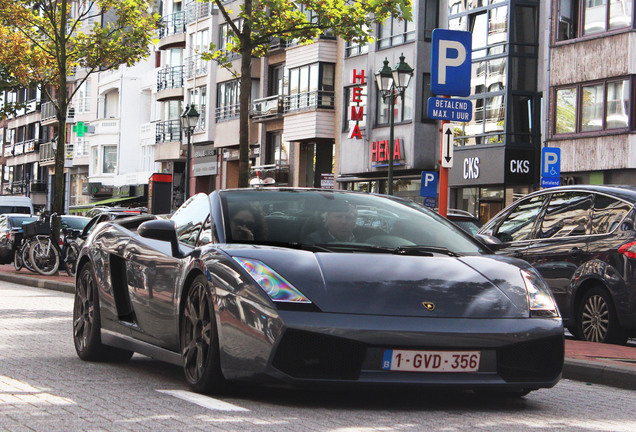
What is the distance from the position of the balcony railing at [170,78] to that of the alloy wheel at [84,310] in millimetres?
62032

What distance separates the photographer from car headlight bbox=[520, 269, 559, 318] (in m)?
6.89

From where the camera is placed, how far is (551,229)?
12539mm

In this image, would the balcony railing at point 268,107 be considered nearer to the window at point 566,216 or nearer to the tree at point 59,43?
the tree at point 59,43

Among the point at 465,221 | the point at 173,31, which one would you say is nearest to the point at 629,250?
the point at 465,221

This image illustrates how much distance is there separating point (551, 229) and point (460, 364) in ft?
20.4

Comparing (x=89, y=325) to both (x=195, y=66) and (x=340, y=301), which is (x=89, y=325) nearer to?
(x=340, y=301)

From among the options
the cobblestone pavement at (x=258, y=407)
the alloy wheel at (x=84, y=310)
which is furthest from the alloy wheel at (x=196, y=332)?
the alloy wheel at (x=84, y=310)

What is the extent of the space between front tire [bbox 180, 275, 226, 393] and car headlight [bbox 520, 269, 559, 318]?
1.76m

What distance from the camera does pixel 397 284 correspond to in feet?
22.0

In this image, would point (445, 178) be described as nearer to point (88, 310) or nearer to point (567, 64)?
point (88, 310)

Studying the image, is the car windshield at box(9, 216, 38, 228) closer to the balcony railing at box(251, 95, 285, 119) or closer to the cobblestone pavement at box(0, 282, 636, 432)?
the balcony railing at box(251, 95, 285, 119)

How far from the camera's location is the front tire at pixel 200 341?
686 centimetres

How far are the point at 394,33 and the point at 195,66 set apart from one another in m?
21.8

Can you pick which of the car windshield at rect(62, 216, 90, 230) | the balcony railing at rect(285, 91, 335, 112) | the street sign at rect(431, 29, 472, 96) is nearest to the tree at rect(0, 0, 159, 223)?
the car windshield at rect(62, 216, 90, 230)
